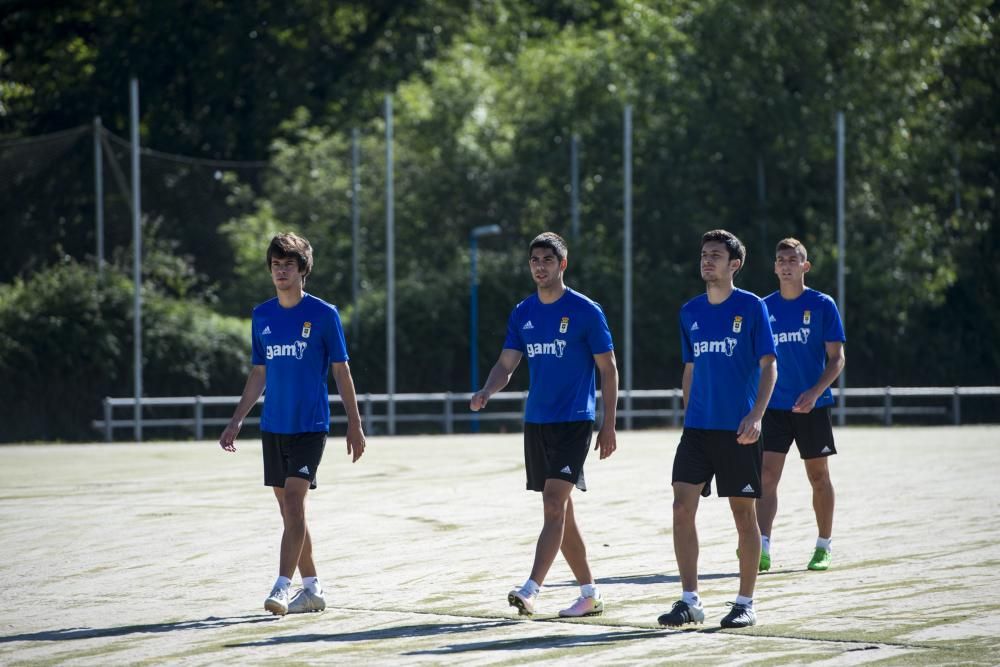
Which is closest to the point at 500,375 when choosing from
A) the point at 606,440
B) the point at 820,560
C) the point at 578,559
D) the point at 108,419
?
the point at 606,440

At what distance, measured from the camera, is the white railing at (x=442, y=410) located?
104 feet

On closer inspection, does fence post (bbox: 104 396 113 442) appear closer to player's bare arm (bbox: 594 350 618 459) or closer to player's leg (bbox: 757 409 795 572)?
player's leg (bbox: 757 409 795 572)

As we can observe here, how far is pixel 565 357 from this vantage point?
350 inches

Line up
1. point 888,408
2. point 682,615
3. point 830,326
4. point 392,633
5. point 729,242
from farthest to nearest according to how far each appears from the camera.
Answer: point 888,408, point 830,326, point 729,242, point 682,615, point 392,633

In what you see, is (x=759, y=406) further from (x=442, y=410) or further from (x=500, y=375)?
(x=442, y=410)

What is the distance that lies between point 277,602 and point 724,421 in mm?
2454

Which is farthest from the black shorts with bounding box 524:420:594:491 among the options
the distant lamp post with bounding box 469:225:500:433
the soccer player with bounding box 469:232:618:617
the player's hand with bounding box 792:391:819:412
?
the distant lamp post with bounding box 469:225:500:433

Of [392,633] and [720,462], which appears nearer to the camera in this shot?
[392,633]

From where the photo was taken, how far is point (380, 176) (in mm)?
40500

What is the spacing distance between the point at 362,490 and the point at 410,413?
18.4 m

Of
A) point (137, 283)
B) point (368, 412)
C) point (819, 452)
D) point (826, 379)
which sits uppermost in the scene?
point (137, 283)

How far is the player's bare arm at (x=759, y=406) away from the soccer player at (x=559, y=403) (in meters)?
0.78

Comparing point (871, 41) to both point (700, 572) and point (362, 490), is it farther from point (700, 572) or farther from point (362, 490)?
point (700, 572)

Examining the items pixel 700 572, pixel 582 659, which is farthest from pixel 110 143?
pixel 582 659
